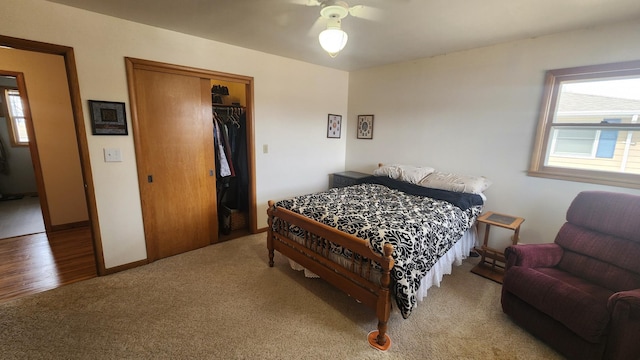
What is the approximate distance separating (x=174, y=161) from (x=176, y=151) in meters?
0.11

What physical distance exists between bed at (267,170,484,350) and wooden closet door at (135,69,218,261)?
1094mm

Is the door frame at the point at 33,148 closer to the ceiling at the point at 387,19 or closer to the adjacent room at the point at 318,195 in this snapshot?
the adjacent room at the point at 318,195

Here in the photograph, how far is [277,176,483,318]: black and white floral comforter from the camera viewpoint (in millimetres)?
1787

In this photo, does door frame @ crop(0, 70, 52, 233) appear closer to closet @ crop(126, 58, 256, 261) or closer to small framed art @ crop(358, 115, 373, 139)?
closet @ crop(126, 58, 256, 261)

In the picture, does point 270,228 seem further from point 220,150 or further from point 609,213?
point 609,213

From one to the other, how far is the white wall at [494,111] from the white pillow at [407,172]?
25 centimetres

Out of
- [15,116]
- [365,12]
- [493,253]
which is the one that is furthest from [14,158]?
[493,253]

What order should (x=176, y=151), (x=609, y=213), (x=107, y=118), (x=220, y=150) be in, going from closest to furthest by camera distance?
(x=609, y=213)
(x=107, y=118)
(x=176, y=151)
(x=220, y=150)

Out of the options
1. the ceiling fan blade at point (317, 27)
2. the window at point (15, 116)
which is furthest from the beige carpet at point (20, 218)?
the ceiling fan blade at point (317, 27)

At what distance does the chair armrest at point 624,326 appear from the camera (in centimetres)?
139

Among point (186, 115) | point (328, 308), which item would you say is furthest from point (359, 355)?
point (186, 115)

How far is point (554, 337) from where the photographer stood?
1715mm

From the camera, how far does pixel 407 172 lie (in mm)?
3449

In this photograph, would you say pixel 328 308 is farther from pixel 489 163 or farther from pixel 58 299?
pixel 489 163
